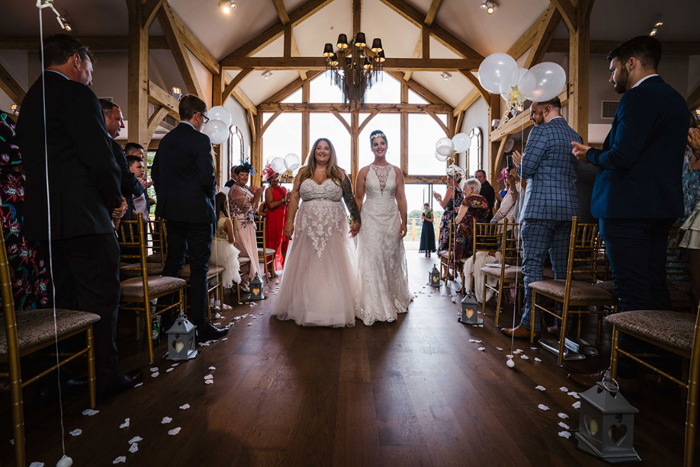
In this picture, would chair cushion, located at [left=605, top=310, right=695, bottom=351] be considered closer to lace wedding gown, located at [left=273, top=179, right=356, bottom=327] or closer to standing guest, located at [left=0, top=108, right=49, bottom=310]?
lace wedding gown, located at [left=273, top=179, right=356, bottom=327]

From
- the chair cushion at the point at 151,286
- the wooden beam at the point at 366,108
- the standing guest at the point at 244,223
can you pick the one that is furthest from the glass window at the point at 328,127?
the chair cushion at the point at 151,286

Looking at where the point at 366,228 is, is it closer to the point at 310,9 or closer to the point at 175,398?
the point at 175,398

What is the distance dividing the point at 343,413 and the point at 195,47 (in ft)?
25.0

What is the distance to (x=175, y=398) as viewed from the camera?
5.99 ft

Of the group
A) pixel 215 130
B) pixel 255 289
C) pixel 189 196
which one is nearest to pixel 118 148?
pixel 189 196

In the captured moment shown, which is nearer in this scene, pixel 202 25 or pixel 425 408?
pixel 425 408

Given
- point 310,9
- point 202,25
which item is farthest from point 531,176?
point 310,9

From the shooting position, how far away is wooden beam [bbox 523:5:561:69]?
235 inches

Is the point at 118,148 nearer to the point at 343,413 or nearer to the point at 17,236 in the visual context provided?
the point at 17,236

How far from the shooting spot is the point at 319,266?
10.5 feet

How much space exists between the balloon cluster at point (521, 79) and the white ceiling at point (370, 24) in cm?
292

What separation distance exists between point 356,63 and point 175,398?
5228 mm

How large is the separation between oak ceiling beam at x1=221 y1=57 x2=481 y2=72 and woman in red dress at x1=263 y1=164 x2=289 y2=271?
368 cm

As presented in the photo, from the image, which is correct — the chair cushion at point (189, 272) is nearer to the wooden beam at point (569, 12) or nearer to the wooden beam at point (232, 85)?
the wooden beam at point (569, 12)
